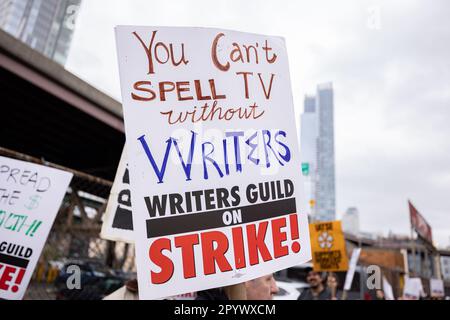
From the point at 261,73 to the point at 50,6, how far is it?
149 m

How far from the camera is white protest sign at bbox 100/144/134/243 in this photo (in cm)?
259

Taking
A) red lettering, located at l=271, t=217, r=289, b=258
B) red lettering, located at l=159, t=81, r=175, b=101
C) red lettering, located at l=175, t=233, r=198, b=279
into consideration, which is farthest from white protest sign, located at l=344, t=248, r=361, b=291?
red lettering, located at l=159, t=81, r=175, b=101

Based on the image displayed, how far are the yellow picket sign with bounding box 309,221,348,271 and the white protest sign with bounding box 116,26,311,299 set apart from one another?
3.87m

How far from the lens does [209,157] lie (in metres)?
1.68

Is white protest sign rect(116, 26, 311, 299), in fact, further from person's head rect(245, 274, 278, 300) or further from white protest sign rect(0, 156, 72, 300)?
white protest sign rect(0, 156, 72, 300)

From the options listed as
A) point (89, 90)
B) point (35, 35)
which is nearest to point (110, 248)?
point (89, 90)

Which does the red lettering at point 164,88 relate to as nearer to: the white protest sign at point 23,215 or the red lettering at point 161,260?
the red lettering at point 161,260

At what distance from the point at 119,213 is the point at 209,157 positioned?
4.18 feet

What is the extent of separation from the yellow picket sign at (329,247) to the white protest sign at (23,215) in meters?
4.14

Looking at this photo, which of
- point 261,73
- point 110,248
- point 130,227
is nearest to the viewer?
point 261,73

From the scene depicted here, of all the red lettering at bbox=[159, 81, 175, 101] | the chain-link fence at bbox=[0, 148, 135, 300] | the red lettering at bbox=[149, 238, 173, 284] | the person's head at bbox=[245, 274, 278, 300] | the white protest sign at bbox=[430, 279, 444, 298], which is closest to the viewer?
the red lettering at bbox=[149, 238, 173, 284]

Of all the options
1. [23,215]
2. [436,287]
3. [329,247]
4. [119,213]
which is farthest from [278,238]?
[436,287]

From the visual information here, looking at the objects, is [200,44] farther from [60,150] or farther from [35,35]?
[35,35]

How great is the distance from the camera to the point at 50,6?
411 ft
